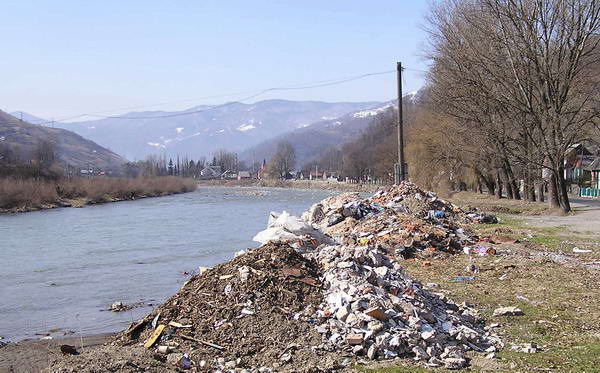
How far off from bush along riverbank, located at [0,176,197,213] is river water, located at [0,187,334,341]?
66.2 feet

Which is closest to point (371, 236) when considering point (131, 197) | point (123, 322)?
point (123, 322)

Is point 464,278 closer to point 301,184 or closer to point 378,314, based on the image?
point 378,314

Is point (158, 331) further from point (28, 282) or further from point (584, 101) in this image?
point (584, 101)

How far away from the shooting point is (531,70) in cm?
2783

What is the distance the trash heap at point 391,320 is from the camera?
25.9ft

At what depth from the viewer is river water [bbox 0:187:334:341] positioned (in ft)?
45.1

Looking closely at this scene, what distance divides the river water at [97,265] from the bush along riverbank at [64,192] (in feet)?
66.2

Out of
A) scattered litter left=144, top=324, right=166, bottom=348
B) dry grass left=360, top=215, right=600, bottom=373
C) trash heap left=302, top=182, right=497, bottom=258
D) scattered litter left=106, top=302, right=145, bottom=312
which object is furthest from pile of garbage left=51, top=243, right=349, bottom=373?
trash heap left=302, top=182, right=497, bottom=258

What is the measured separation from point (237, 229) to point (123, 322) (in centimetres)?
2048

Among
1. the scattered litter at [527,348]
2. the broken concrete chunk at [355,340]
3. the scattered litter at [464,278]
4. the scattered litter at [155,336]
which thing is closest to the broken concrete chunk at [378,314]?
the broken concrete chunk at [355,340]

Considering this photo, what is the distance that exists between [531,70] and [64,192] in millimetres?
55497

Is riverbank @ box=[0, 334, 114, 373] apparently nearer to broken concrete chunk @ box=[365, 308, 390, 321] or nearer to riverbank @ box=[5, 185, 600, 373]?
riverbank @ box=[5, 185, 600, 373]

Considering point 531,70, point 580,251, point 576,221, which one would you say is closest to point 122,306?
point 580,251

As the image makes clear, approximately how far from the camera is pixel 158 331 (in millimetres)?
8461
